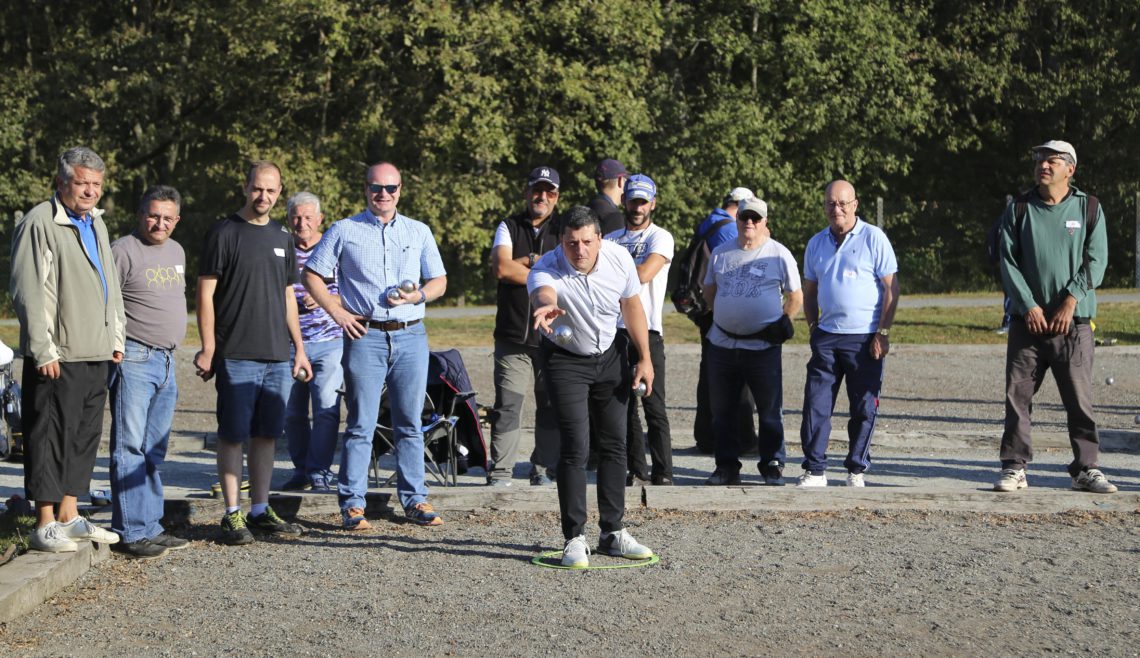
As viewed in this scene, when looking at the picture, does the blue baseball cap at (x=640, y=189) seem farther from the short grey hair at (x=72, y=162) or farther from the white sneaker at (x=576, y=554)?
the short grey hair at (x=72, y=162)

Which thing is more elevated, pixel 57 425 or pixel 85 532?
pixel 57 425

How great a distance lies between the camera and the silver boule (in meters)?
6.46

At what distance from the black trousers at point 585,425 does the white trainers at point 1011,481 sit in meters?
2.28

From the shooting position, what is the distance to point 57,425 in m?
6.47

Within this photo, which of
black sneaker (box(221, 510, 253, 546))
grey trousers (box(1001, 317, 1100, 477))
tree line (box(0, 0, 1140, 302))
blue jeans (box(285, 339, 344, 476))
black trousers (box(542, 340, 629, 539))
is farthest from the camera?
tree line (box(0, 0, 1140, 302))

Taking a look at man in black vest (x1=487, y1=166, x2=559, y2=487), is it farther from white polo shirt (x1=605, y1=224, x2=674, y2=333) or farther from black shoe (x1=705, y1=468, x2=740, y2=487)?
black shoe (x1=705, y1=468, x2=740, y2=487)

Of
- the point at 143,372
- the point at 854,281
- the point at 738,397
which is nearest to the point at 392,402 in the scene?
the point at 143,372

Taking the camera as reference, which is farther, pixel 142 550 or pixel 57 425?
pixel 142 550

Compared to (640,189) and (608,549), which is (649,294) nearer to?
(640,189)

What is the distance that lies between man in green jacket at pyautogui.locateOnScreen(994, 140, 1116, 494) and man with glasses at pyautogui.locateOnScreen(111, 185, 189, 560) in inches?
168

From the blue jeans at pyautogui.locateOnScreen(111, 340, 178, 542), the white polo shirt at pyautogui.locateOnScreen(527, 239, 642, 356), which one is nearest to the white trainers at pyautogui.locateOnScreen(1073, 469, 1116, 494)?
the white polo shirt at pyautogui.locateOnScreen(527, 239, 642, 356)

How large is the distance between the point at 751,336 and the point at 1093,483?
197 centimetres

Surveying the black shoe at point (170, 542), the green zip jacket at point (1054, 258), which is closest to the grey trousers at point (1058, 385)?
the green zip jacket at point (1054, 258)

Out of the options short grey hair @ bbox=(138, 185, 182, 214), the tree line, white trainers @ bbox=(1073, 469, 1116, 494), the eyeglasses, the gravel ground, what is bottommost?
the gravel ground
